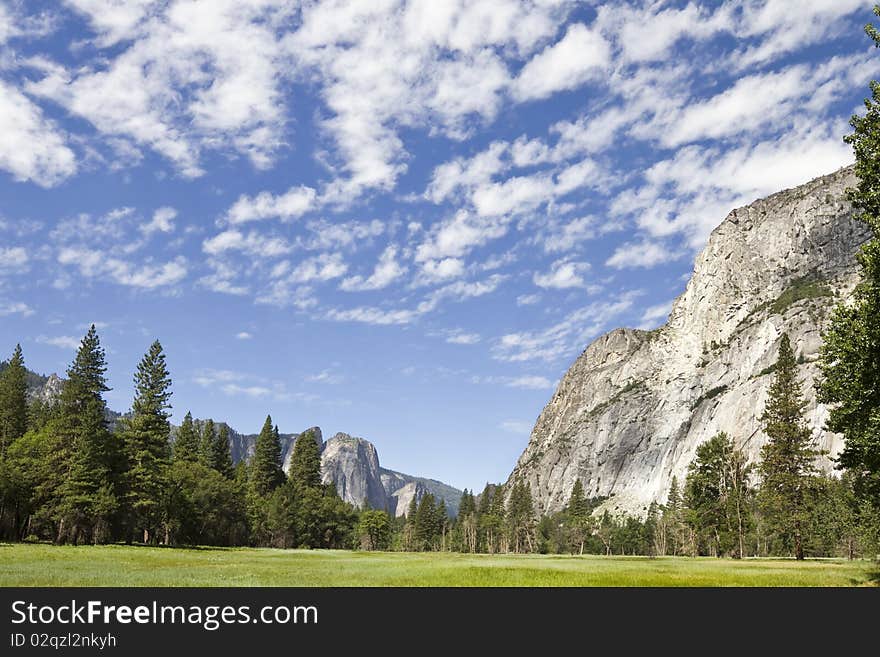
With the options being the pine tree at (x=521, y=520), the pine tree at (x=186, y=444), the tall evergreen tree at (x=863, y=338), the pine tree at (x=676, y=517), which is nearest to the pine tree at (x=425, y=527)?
the pine tree at (x=521, y=520)

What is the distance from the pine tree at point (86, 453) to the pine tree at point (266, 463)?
6254cm

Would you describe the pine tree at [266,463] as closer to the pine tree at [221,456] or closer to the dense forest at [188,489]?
the pine tree at [221,456]

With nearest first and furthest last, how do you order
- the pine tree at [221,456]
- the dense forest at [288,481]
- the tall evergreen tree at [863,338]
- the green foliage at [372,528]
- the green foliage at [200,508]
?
the tall evergreen tree at [863,338], the dense forest at [288,481], the green foliage at [200,508], the pine tree at [221,456], the green foliage at [372,528]

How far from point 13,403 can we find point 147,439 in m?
33.1

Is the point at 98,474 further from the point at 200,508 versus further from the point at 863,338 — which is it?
the point at 863,338

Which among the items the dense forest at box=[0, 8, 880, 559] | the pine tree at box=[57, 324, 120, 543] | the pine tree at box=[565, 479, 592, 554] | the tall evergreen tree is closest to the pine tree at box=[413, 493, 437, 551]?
the pine tree at box=[565, 479, 592, 554]

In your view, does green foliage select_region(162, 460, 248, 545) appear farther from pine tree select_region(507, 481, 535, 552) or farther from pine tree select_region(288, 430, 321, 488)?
pine tree select_region(507, 481, 535, 552)

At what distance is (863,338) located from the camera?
80.7 feet

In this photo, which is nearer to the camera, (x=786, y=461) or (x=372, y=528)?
(x=786, y=461)

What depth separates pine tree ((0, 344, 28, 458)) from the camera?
87625 mm

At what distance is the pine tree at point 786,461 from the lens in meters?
61.6

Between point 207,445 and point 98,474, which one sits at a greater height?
point 207,445

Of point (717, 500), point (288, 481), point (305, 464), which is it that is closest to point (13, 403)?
point (288, 481)
